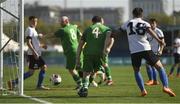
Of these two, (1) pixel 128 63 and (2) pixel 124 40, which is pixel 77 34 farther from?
(2) pixel 124 40

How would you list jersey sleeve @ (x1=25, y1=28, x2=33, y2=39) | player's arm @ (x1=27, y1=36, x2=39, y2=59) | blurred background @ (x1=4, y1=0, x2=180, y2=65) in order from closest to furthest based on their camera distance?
player's arm @ (x1=27, y1=36, x2=39, y2=59), jersey sleeve @ (x1=25, y1=28, x2=33, y2=39), blurred background @ (x1=4, y1=0, x2=180, y2=65)

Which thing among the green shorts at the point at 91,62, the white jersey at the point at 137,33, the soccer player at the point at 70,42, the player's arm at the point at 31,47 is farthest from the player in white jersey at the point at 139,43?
the player's arm at the point at 31,47

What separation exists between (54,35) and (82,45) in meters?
1.68

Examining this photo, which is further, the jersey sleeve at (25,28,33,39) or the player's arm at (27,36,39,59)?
the jersey sleeve at (25,28,33,39)

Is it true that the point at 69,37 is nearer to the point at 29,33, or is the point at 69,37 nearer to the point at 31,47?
the point at 31,47

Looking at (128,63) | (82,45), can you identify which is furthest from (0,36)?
(128,63)

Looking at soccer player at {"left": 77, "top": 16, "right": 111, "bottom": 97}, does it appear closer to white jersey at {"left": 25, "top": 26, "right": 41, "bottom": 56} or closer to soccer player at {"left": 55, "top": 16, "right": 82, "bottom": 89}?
soccer player at {"left": 55, "top": 16, "right": 82, "bottom": 89}

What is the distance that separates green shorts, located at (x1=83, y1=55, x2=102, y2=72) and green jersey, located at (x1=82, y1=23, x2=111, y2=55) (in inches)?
4.3

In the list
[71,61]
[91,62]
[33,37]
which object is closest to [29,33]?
[33,37]

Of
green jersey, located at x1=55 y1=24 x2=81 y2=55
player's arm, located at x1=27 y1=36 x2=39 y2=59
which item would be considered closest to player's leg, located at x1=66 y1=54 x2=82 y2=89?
green jersey, located at x1=55 y1=24 x2=81 y2=55

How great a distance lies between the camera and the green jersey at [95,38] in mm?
14273

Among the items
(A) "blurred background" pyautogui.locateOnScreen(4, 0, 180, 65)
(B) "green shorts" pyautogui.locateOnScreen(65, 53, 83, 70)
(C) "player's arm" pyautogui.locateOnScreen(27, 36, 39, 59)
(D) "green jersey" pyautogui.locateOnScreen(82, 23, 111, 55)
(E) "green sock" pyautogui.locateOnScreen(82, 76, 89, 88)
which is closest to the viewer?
(E) "green sock" pyautogui.locateOnScreen(82, 76, 89, 88)

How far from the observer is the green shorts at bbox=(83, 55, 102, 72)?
47.0 ft

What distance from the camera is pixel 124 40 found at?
2704 inches
